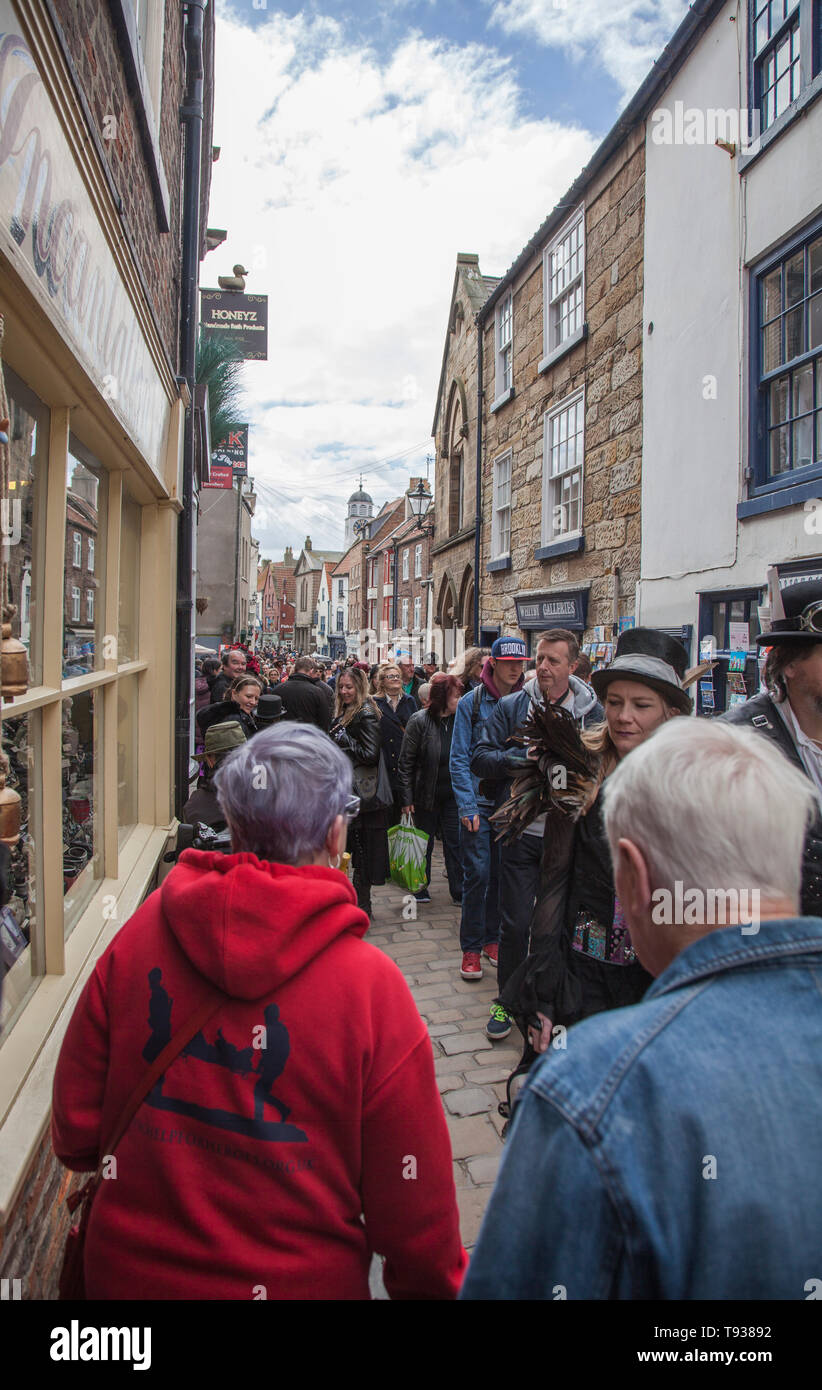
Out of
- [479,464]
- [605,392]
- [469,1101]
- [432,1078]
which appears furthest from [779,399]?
[479,464]

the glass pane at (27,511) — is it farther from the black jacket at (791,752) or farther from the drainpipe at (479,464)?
the drainpipe at (479,464)

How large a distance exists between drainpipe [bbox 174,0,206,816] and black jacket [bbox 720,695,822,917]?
452cm

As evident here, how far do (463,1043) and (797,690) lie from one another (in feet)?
8.25

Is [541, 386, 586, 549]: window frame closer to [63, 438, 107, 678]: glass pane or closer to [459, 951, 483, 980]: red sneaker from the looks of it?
[459, 951, 483, 980]: red sneaker

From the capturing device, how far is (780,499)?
5543 mm

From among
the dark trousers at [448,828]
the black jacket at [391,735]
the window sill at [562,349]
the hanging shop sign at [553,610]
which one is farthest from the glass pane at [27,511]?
the window sill at [562,349]

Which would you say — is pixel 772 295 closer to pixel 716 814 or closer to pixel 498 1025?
pixel 498 1025

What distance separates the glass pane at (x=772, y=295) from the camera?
5.83 m

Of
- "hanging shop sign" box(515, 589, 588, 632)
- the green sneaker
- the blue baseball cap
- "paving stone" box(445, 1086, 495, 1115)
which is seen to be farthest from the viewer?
"hanging shop sign" box(515, 589, 588, 632)

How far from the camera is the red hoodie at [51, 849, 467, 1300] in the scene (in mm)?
1207

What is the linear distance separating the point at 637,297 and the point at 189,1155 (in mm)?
8835

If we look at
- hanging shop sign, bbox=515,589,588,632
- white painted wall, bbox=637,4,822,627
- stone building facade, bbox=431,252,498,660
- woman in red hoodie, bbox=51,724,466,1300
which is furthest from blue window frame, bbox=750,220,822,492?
stone building facade, bbox=431,252,498,660

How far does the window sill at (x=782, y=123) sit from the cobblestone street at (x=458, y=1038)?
6165 millimetres
